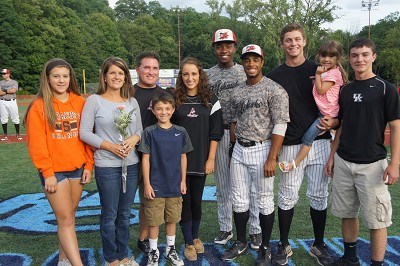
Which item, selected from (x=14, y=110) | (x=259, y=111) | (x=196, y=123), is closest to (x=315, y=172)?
(x=259, y=111)

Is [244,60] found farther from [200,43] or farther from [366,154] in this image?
[200,43]

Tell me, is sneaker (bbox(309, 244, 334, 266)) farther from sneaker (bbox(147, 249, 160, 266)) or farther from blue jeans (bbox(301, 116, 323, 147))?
sneaker (bbox(147, 249, 160, 266))

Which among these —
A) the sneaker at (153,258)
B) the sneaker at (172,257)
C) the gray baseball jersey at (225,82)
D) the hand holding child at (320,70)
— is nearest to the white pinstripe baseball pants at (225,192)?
the gray baseball jersey at (225,82)

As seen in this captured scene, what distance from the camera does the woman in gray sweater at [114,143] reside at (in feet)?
11.1

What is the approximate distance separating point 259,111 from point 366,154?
3.48ft

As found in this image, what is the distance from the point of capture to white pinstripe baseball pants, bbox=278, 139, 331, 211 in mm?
3818

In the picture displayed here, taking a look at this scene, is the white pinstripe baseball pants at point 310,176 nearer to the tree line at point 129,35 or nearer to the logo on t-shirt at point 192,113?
the logo on t-shirt at point 192,113

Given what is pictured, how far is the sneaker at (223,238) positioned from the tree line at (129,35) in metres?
37.6

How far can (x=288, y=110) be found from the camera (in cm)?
371

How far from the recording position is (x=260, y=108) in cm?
370

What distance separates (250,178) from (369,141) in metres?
1.23

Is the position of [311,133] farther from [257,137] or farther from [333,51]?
[333,51]

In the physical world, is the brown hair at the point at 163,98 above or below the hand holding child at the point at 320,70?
below

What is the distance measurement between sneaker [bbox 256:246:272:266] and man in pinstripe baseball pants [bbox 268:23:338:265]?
0.28 ft
